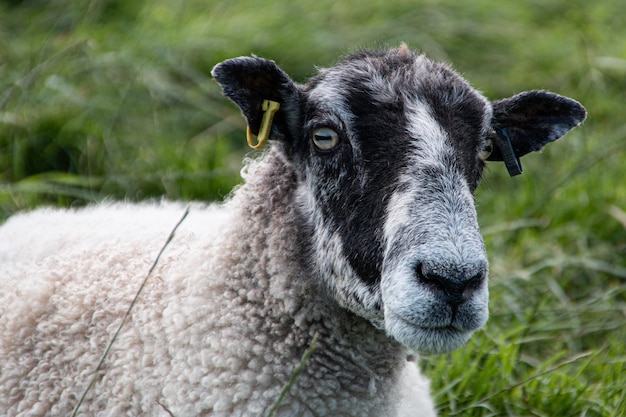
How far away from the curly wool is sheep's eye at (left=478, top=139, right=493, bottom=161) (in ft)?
2.42

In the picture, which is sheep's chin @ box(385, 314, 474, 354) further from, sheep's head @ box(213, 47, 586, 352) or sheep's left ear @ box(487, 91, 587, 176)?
sheep's left ear @ box(487, 91, 587, 176)

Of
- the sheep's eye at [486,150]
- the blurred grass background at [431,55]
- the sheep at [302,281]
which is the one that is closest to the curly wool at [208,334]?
the sheep at [302,281]

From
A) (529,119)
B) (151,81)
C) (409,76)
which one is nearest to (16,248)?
(409,76)

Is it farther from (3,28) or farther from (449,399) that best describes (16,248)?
(3,28)

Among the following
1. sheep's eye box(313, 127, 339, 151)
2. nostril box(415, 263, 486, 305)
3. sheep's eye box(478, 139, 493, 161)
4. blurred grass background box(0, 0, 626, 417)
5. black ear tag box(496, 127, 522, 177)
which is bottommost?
blurred grass background box(0, 0, 626, 417)

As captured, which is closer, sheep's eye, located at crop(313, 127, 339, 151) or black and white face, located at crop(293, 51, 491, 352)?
black and white face, located at crop(293, 51, 491, 352)

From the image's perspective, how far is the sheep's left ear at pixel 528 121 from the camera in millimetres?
3443

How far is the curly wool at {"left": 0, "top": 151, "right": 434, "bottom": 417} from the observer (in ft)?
9.89

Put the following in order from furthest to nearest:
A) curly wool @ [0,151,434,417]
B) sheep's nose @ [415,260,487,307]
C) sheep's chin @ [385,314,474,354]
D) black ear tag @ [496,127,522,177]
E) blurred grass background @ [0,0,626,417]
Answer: blurred grass background @ [0,0,626,417] → black ear tag @ [496,127,522,177] → curly wool @ [0,151,434,417] → sheep's chin @ [385,314,474,354] → sheep's nose @ [415,260,487,307]

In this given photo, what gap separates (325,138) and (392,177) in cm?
34

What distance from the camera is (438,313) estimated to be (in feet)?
8.77

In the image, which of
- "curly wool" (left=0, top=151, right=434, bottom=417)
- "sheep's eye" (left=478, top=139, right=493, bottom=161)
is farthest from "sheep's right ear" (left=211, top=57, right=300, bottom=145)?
"sheep's eye" (left=478, top=139, right=493, bottom=161)

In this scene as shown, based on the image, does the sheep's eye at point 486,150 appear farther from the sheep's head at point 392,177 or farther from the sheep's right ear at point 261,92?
the sheep's right ear at point 261,92

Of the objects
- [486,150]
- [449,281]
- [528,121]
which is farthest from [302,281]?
[528,121]
